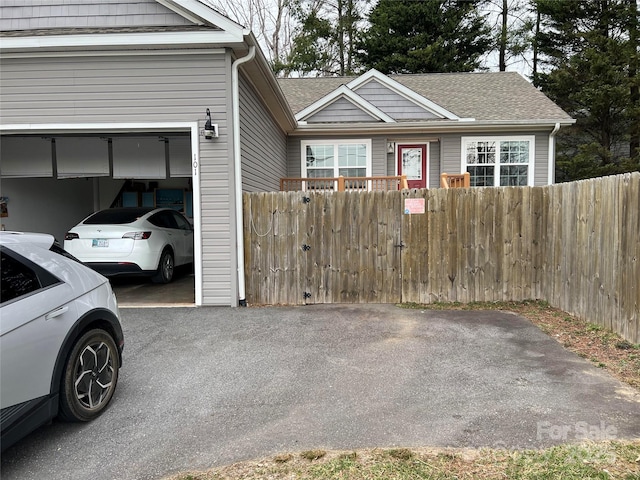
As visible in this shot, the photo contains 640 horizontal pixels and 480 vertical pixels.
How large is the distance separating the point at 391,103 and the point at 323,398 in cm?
983

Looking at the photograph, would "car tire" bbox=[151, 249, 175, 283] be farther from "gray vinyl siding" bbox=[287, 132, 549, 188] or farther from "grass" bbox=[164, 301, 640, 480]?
"grass" bbox=[164, 301, 640, 480]

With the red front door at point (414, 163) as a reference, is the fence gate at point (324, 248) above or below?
below

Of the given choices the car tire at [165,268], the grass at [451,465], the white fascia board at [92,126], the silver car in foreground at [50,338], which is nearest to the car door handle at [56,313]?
the silver car in foreground at [50,338]

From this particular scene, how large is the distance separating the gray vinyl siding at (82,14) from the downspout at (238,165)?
1.26 m

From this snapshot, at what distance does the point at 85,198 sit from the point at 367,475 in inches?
476

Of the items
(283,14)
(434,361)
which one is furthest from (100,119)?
(283,14)

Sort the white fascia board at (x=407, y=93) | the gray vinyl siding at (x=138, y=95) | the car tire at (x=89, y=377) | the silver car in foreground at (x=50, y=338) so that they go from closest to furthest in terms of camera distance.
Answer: the silver car in foreground at (x=50, y=338), the car tire at (x=89, y=377), the gray vinyl siding at (x=138, y=95), the white fascia board at (x=407, y=93)

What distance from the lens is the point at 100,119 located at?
6340 mm

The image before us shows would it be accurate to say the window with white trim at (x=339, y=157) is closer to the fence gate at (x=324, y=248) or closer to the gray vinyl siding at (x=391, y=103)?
the gray vinyl siding at (x=391, y=103)

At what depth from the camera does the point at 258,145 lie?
26.7ft

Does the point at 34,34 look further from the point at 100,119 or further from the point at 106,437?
the point at 106,437

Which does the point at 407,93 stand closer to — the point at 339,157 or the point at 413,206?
the point at 339,157

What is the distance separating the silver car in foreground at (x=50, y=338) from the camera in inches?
95.3

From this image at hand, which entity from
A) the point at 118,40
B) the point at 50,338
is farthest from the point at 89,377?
the point at 118,40
